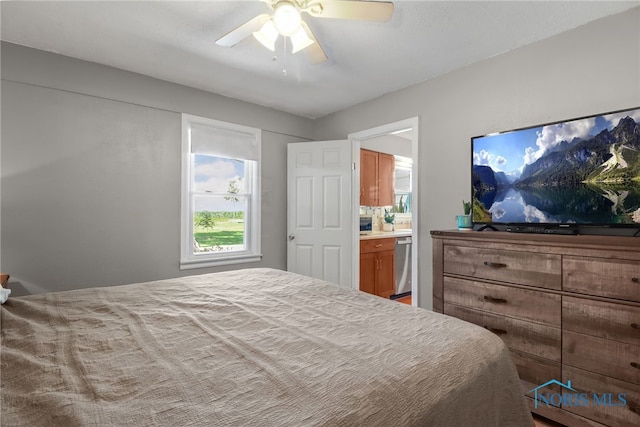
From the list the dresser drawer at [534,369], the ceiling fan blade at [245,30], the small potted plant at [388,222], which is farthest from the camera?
the small potted plant at [388,222]

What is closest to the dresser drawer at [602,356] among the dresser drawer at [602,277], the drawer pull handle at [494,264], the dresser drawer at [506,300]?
the dresser drawer at [506,300]

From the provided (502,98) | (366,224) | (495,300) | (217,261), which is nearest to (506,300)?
(495,300)

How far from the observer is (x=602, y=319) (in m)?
1.59

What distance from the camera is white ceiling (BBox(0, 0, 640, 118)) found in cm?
195

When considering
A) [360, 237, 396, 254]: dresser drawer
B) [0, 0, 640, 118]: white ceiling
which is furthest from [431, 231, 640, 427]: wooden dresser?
[360, 237, 396, 254]: dresser drawer

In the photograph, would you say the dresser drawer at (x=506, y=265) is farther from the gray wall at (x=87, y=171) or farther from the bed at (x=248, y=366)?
the gray wall at (x=87, y=171)

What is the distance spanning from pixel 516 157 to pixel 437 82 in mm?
1074

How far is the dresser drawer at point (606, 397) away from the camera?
1.52 meters

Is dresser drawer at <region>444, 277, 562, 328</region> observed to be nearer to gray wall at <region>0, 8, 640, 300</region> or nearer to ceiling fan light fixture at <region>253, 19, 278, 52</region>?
gray wall at <region>0, 8, 640, 300</region>

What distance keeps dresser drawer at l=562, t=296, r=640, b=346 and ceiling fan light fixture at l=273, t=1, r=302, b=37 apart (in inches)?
82.7

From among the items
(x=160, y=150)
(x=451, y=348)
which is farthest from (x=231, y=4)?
(x=451, y=348)

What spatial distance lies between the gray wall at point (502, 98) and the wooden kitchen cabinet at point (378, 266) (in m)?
1.25

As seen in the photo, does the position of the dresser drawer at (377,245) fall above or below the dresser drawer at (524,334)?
above

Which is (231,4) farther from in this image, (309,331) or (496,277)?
(496,277)
